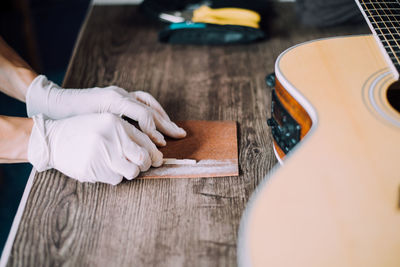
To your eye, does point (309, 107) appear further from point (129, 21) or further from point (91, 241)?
point (129, 21)

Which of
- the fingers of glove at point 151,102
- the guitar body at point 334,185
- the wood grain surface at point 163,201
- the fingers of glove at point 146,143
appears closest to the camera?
the guitar body at point 334,185

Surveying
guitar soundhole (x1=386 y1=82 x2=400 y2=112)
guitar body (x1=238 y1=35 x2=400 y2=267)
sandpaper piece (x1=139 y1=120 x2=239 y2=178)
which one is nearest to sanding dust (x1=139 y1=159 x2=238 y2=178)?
sandpaper piece (x1=139 y1=120 x2=239 y2=178)

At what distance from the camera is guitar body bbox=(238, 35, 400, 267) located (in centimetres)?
55

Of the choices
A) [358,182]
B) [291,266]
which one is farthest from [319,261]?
[358,182]

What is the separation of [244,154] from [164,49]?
624 millimetres

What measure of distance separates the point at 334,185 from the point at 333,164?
0.05m

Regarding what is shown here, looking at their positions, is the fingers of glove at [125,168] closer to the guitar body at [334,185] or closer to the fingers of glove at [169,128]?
the fingers of glove at [169,128]

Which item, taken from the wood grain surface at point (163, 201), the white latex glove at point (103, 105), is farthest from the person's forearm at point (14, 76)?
the wood grain surface at point (163, 201)

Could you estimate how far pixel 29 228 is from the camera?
2.48 feet

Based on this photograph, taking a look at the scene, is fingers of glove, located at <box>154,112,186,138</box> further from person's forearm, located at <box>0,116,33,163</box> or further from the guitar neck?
the guitar neck

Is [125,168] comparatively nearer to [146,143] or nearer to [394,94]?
[146,143]

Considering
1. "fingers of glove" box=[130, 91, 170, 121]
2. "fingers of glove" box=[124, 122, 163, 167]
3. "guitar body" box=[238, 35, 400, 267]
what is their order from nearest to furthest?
"guitar body" box=[238, 35, 400, 267] → "fingers of glove" box=[124, 122, 163, 167] → "fingers of glove" box=[130, 91, 170, 121]

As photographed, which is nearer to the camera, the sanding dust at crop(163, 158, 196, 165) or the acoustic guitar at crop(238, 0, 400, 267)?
the acoustic guitar at crop(238, 0, 400, 267)

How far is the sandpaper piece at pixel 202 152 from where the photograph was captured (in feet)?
2.82
